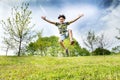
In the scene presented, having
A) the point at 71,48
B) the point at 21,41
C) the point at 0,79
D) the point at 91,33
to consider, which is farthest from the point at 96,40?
the point at 0,79

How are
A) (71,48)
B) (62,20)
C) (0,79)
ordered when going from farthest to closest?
(71,48), (62,20), (0,79)

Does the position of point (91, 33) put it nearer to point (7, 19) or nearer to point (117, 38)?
point (117, 38)

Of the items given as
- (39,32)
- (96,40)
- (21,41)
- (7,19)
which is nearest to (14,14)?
(7,19)

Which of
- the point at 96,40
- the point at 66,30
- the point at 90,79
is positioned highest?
the point at 96,40

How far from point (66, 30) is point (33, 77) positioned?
11.3 m

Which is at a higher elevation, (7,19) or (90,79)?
(7,19)

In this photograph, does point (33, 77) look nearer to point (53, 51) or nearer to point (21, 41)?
point (21, 41)


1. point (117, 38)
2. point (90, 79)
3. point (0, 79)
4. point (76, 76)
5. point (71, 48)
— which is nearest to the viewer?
point (90, 79)

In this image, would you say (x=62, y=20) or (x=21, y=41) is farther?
(x=21, y=41)

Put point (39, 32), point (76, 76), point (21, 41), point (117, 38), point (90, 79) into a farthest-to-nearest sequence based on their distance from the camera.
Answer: point (117, 38)
point (39, 32)
point (21, 41)
point (76, 76)
point (90, 79)

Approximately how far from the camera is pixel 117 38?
3034 inches

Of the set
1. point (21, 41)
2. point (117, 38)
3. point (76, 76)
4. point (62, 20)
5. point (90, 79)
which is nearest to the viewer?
point (90, 79)

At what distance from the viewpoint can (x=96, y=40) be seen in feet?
258

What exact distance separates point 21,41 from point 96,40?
1234 inches
